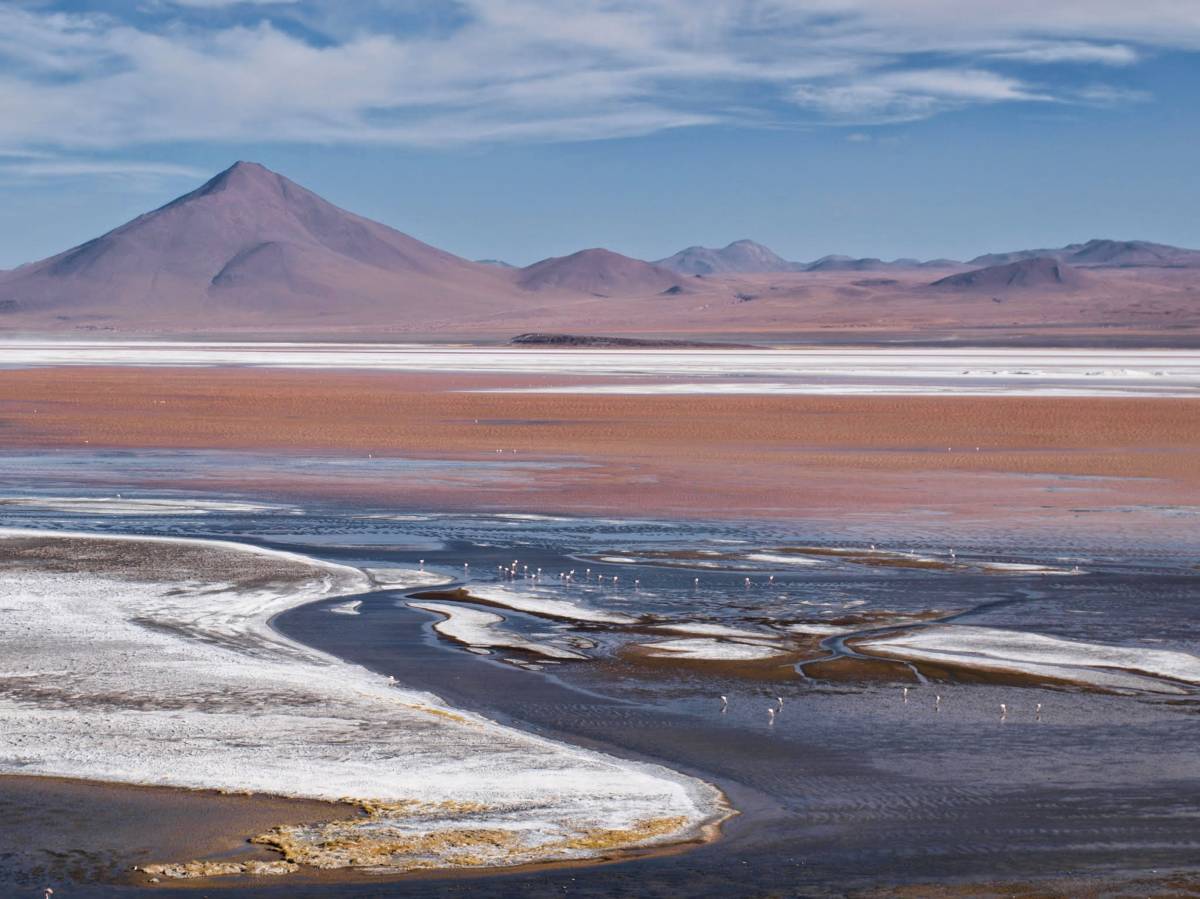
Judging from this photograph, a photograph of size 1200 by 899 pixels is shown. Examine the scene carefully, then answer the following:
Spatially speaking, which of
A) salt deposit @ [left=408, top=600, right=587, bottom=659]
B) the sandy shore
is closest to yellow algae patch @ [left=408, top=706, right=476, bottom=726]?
salt deposit @ [left=408, top=600, right=587, bottom=659]

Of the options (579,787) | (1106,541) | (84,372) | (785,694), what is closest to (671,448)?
(1106,541)

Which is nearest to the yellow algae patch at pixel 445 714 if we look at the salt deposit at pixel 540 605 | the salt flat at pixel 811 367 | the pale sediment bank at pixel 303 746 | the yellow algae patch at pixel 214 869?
the pale sediment bank at pixel 303 746

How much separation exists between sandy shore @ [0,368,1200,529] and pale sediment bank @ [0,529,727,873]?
8.46 meters

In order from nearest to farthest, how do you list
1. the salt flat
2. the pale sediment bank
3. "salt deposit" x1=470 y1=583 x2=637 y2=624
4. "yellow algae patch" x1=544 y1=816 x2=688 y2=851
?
"yellow algae patch" x1=544 y1=816 x2=688 y2=851, the pale sediment bank, "salt deposit" x1=470 y1=583 x2=637 y2=624, the salt flat

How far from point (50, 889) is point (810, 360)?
2609 inches

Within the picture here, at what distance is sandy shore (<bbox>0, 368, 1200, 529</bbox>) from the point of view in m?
20.8

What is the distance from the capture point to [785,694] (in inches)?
416

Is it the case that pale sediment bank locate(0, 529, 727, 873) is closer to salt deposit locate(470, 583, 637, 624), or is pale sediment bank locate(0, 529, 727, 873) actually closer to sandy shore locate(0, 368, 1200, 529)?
salt deposit locate(470, 583, 637, 624)

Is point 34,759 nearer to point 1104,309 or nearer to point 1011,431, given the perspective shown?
point 1011,431

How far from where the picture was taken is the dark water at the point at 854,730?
7445 millimetres

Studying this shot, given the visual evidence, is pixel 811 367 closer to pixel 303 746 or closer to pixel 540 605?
pixel 540 605

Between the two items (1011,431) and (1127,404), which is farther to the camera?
(1127,404)

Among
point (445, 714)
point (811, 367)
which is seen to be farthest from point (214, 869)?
point (811, 367)

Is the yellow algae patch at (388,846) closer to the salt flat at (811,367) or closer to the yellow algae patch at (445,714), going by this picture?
the yellow algae patch at (445,714)
